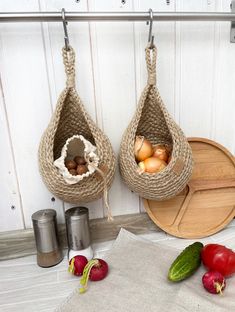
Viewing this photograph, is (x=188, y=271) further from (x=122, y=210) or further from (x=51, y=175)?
(x=51, y=175)

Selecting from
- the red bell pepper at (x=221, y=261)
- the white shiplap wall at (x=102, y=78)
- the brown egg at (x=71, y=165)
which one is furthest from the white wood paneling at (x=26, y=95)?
the red bell pepper at (x=221, y=261)

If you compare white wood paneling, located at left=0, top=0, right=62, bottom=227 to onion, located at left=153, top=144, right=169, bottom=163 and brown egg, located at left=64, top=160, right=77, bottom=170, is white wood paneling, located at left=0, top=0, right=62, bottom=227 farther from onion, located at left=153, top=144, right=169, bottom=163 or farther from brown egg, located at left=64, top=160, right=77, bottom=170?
onion, located at left=153, top=144, right=169, bottom=163

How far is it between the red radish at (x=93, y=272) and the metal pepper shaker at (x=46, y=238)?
0.41 feet

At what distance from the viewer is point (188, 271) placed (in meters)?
0.62

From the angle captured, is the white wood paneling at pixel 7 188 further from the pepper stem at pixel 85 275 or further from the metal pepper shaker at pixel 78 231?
the pepper stem at pixel 85 275

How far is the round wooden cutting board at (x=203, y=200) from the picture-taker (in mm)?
805

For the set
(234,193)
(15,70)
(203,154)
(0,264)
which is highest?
(15,70)

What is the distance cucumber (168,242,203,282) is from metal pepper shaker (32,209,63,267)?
0.29 m

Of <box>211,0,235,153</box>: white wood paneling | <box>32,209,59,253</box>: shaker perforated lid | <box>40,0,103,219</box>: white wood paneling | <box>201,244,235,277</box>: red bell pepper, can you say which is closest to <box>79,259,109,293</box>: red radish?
<box>32,209,59,253</box>: shaker perforated lid

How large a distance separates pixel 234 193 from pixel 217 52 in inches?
15.7

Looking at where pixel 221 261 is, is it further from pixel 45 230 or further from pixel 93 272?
pixel 45 230

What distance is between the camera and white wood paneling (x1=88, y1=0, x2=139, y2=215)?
2.26ft

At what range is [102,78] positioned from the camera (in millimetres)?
719

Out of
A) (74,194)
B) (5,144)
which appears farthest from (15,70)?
(74,194)
